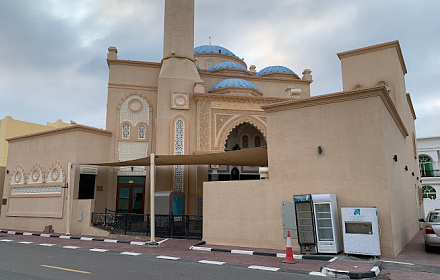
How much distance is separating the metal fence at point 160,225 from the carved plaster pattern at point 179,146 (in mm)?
3589

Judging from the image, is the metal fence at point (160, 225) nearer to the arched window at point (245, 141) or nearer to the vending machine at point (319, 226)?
the vending machine at point (319, 226)

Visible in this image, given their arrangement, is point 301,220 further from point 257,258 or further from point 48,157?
point 48,157

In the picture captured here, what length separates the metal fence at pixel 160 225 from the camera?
38.0 ft

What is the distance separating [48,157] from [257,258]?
1154 cm

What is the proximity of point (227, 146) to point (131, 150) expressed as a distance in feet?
18.7

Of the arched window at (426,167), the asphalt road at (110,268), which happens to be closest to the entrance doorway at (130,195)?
the asphalt road at (110,268)

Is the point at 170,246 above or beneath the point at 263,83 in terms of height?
beneath

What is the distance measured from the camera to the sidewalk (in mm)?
6387

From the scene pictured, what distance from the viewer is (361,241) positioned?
7.70 metres

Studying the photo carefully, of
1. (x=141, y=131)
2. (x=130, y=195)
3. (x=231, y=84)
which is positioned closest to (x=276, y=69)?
(x=231, y=84)

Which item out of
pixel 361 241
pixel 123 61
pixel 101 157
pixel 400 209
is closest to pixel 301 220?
pixel 361 241

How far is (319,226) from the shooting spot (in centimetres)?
827

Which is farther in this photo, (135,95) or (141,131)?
(135,95)

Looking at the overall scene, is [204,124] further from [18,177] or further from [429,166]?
[429,166]
